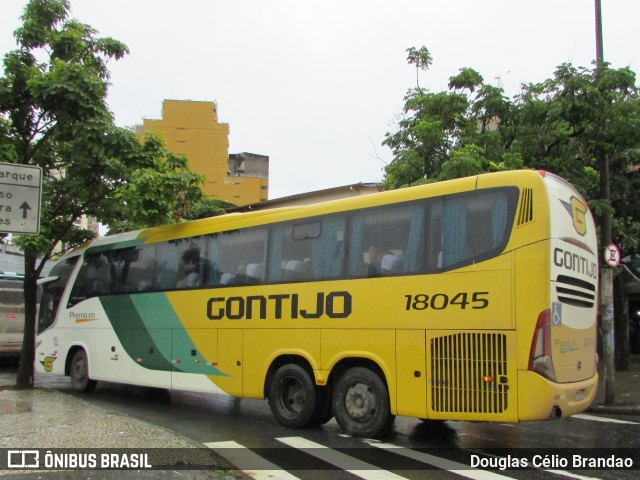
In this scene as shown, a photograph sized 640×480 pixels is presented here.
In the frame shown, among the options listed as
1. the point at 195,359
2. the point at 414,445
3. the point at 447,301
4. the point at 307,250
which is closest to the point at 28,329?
the point at 195,359

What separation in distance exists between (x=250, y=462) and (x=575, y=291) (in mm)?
4281

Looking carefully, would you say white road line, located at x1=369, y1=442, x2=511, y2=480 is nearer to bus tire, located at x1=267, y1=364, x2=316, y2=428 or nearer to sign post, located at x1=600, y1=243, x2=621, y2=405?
bus tire, located at x1=267, y1=364, x2=316, y2=428

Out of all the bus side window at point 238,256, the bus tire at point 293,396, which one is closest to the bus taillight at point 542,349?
the bus tire at point 293,396

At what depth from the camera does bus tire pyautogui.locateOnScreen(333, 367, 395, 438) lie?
7.47 metres

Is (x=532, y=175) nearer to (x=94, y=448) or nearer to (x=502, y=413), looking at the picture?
(x=502, y=413)

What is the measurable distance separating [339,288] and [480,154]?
19.4 feet

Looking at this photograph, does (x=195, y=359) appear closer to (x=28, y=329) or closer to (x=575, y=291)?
(x=28, y=329)

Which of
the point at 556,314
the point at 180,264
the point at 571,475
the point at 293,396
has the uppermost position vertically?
the point at 180,264

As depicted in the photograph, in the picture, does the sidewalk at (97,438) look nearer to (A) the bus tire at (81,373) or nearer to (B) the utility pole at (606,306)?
(A) the bus tire at (81,373)

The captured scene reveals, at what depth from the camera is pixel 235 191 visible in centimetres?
7269

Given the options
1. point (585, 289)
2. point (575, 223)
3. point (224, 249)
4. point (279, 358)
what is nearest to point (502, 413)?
point (585, 289)

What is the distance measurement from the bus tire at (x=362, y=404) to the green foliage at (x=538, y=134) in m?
5.17

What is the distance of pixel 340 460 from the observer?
6602mm

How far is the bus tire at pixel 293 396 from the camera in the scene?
8320 millimetres
